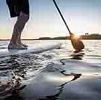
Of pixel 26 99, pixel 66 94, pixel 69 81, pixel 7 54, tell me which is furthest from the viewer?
pixel 7 54

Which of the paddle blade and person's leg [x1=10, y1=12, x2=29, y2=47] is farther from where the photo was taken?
the paddle blade

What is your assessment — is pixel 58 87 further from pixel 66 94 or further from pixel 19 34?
pixel 19 34

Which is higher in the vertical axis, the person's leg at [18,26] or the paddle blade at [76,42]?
the person's leg at [18,26]

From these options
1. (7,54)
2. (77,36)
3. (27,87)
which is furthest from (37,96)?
(77,36)

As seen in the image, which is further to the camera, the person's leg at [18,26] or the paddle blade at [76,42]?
the paddle blade at [76,42]

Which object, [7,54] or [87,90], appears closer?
[87,90]

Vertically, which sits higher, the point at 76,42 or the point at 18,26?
the point at 18,26

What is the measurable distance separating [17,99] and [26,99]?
0.07 meters

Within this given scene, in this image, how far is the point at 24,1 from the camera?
624cm

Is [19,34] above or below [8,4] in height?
below

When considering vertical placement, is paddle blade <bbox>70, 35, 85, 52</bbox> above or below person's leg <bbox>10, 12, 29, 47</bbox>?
below

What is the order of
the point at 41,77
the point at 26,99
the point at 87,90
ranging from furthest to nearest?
1. the point at 41,77
2. the point at 87,90
3. the point at 26,99

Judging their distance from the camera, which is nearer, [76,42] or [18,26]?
[18,26]

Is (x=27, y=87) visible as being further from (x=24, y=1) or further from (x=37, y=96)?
(x=24, y=1)
